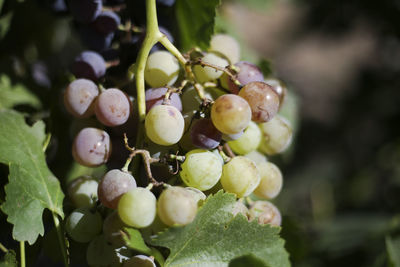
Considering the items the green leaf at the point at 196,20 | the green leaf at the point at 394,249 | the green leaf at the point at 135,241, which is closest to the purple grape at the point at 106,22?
the green leaf at the point at 196,20

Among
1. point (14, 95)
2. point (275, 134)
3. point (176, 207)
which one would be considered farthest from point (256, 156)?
point (14, 95)

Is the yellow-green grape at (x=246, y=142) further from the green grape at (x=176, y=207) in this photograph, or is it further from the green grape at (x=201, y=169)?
the green grape at (x=176, y=207)

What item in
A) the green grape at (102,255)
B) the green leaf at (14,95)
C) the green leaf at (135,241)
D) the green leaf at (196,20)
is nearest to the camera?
the green leaf at (135,241)

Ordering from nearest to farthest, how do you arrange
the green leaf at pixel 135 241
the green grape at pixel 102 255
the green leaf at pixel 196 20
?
the green leaf at pixel 135 241
the green grape at pixel 102 255
the green leaf at pixel 196 20

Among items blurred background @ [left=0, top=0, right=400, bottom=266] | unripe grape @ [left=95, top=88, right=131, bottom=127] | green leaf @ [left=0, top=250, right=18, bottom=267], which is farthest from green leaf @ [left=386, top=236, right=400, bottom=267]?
green leaf @ [left=0, top=250, right=18, bottom=267]

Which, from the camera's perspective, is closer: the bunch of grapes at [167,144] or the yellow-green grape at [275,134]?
the bunch of grapes at [167,144]

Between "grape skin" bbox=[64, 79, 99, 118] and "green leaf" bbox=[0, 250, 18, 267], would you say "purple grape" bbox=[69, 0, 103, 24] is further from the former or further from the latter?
"green leaf" bbox=[0, 250, 18, 267]
